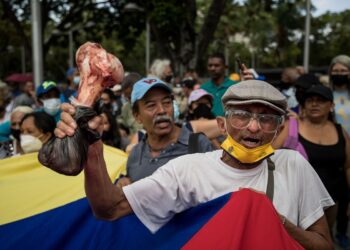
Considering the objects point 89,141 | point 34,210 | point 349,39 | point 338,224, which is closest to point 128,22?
point 338,224

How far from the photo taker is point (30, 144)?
12.8 ft

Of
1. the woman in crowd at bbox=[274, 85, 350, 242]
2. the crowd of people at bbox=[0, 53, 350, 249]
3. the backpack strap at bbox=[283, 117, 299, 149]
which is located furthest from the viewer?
the woman in crowd at bbox=[274, 85, 350, 242]

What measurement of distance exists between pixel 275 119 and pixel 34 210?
1654mm


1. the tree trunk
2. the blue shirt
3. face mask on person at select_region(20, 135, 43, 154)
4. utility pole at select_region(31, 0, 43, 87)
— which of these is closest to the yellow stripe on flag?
face mask on person at select_region(20, 135, 43, 154)

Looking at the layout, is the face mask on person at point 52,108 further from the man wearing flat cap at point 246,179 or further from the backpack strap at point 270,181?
the backpack strap at point 270,181

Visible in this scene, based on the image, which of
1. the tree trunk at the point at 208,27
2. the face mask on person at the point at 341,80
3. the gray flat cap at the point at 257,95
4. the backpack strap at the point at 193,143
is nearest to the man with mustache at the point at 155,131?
the backpack strap at the point at 193,143

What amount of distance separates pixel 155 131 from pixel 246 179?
100 centimetres

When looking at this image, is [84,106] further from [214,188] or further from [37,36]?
[37,36]

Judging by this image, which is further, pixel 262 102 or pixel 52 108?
pixel 52 108

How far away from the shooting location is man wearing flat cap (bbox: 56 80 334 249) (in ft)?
7.02

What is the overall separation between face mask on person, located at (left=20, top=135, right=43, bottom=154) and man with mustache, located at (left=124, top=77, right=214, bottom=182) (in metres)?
1.12

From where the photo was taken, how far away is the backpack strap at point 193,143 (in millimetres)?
2762

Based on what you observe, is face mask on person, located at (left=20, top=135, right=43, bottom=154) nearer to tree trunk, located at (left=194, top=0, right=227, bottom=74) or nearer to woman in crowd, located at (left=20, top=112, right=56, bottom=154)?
woman in crowd, located at (left=20, top=112, right=56, bottom=154)

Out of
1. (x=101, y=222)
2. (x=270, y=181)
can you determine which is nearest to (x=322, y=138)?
(x=270, y=181)
